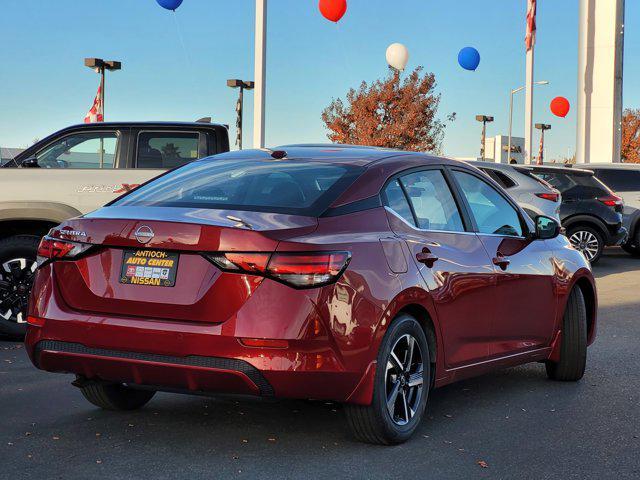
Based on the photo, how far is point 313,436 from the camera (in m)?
5.65

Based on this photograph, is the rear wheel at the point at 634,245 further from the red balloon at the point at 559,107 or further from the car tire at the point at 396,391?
the car tire at the point at 396,391

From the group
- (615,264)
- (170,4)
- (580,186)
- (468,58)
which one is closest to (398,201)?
(170,4)

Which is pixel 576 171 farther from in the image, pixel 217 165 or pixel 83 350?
pixel 83 350

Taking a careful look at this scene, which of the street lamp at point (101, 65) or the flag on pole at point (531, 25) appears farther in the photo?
the street lamp at point (101, 65)

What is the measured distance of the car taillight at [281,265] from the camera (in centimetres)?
484

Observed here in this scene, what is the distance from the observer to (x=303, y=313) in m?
4.84

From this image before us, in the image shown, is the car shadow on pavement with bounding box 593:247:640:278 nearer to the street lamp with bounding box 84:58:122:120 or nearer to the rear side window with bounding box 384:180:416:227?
the rear side window with bounding box 384:180:416:227

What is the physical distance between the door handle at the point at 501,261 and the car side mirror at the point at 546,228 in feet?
1.96

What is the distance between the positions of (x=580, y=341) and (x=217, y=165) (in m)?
2.95

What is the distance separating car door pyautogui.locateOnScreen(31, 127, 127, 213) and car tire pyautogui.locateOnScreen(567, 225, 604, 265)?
10540 mm

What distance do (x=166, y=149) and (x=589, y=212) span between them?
33.3ft

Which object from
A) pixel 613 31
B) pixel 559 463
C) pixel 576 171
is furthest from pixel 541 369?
pixel 613 31

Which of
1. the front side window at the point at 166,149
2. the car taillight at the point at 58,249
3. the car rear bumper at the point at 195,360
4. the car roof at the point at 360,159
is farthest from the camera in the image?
the front side window at the point at 166,149

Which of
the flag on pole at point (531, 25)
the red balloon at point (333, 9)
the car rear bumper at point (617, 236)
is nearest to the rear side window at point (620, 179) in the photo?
the car rear bumper at point (617, 236)
